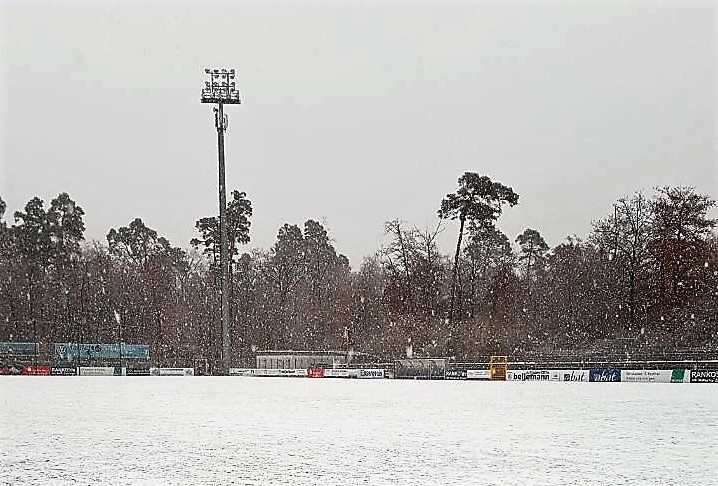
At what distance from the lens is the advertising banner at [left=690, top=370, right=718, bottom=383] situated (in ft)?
126

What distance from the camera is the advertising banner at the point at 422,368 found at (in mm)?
45750

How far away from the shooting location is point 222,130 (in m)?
49.1

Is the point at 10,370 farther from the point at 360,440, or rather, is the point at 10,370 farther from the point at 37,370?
the point at 360,440

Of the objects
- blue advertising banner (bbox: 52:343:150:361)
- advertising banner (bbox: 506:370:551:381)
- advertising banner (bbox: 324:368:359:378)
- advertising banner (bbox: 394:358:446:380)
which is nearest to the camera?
advertising banner (bbox: 506:370:551:381)

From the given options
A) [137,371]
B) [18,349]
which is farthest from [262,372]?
[18,349]

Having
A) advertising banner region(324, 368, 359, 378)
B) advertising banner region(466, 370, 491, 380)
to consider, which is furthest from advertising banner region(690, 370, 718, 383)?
advertising banner region(324, 368, 359, 378)

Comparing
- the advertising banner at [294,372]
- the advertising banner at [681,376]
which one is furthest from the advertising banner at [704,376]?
the advertising banner at [294,372]

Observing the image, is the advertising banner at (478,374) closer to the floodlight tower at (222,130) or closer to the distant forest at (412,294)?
the distant forest at (412,294)

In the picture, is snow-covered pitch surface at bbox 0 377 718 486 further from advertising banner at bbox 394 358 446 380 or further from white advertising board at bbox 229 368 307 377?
white advertising board at bbox 229 368 307 377

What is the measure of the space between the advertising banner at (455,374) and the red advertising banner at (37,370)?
23323 millimetres

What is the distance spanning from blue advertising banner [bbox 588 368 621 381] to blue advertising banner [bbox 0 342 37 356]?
3577 centimetres

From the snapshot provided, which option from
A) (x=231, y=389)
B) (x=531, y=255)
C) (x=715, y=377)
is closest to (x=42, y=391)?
(x=231, y=389)

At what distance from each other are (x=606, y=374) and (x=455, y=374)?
8.26m

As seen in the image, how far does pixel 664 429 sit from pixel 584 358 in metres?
28.4
